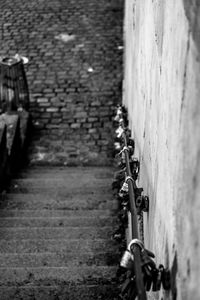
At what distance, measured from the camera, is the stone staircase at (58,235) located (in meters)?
4.83

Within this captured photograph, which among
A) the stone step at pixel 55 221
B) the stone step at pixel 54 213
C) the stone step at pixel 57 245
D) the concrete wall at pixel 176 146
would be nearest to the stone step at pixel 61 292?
the stone step at pixel 57 245

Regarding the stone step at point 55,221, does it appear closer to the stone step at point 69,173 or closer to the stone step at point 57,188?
the stone step at point 57,188

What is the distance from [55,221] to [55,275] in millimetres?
1531

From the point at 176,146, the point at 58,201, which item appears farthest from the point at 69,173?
the point at 176,146

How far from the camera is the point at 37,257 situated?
215 inches

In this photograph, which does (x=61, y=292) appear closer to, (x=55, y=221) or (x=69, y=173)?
(x=55, y=221)

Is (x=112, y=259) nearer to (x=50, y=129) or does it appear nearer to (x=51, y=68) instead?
(x=50, y=129)

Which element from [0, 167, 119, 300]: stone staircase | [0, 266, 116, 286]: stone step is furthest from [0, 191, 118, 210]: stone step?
[0, 266, 116, 286]: stone step

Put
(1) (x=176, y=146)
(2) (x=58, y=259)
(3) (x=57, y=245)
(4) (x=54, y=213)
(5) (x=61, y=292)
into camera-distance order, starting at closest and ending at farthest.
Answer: (1) (x=176, y=146) → (5) (x=61, y=292) → (2) (x=58, y=259) → (3) (x=57, y=245) → (4) (x=54, y=213)

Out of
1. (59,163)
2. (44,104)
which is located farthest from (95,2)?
(59,163)

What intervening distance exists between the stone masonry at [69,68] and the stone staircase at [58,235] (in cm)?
89

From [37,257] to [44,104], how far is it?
5562 mm

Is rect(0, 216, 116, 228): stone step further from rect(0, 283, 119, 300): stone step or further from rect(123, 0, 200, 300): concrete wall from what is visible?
rect(123, 0, 200, 300): concrete wall

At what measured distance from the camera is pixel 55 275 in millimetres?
5055
